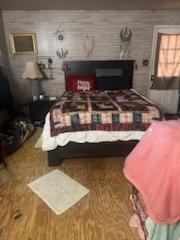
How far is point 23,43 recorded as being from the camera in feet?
12.8

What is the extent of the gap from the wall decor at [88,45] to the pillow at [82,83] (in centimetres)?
54

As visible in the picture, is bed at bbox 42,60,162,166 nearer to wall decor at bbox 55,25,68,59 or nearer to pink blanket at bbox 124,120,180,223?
pink blanket at bbox 124,120,180,223

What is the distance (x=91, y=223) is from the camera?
1.66 meters

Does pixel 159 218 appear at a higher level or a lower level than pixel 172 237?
higher

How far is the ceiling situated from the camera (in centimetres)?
310

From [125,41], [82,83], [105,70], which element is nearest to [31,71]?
[82,83]

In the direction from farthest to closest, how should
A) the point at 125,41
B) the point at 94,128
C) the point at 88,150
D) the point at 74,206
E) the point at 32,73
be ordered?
1. the point at 125,41
2. the point at 32,73
3. the point at 88,150
4. the point at 94,128
5. the point at 74,206

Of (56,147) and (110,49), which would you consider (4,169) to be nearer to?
(56,147)

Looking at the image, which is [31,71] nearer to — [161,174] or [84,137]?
[84,137]

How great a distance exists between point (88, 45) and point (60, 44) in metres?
0.58

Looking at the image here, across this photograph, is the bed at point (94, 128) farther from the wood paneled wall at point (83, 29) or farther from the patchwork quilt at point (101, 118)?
the wood paneled wall at point (83, 29)

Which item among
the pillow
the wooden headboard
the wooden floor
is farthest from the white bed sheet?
the wooden headboard

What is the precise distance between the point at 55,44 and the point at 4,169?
2.70m

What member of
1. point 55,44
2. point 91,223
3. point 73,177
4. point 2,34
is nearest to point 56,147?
point 73,177
